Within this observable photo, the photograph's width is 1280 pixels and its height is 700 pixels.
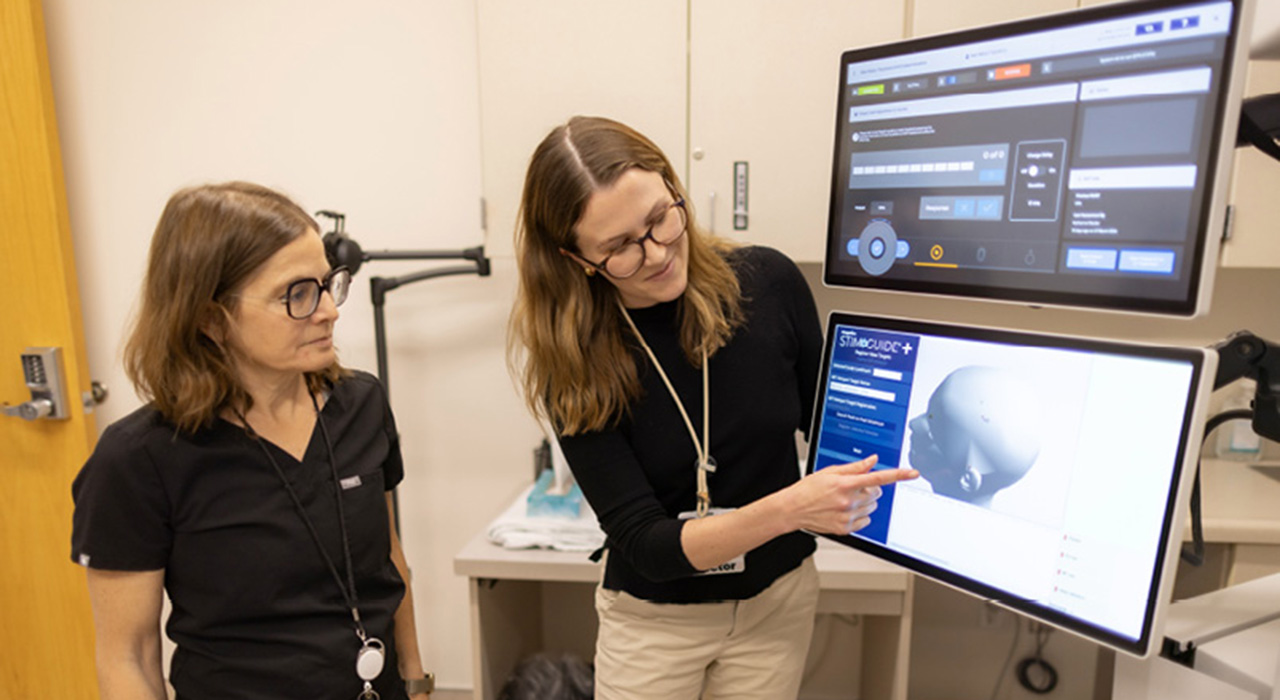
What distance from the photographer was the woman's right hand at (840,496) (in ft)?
2.78

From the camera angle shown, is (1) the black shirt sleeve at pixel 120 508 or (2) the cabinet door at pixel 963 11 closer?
(1) the black shirt sleeve at pixel 120 508

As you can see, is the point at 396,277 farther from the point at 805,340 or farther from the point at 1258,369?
the point at 1258,369

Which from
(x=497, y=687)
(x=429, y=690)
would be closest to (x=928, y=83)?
(x=429, y=690)

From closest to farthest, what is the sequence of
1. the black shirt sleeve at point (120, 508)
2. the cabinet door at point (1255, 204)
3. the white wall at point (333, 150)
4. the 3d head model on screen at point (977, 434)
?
the 3d head model on screen at point (977, 434) → the black shirt sleeve at point (120, 508) → the cabinet door at point (1255, 204) → the white wall at point (333, 150)

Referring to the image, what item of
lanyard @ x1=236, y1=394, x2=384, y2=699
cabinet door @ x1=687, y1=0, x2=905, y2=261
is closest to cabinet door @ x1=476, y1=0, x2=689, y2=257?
cabinet door @ x1=687, y1=0, x2=905, y2=261

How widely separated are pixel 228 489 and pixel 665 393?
60cm

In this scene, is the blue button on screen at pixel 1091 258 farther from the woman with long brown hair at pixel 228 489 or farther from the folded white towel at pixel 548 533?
the folded white towel at pixel 548 533

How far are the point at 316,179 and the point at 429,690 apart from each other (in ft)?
4.84

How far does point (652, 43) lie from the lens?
171cm

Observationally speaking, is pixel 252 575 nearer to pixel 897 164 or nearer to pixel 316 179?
pixel 897 164

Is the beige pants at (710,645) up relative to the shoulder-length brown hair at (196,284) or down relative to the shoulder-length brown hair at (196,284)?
down

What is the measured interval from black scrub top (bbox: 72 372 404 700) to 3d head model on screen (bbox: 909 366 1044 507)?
792mm

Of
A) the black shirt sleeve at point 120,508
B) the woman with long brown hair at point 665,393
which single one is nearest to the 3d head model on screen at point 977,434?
the woman with long brown hair at point 665,393

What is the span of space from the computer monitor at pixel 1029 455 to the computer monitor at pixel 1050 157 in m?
0.06
